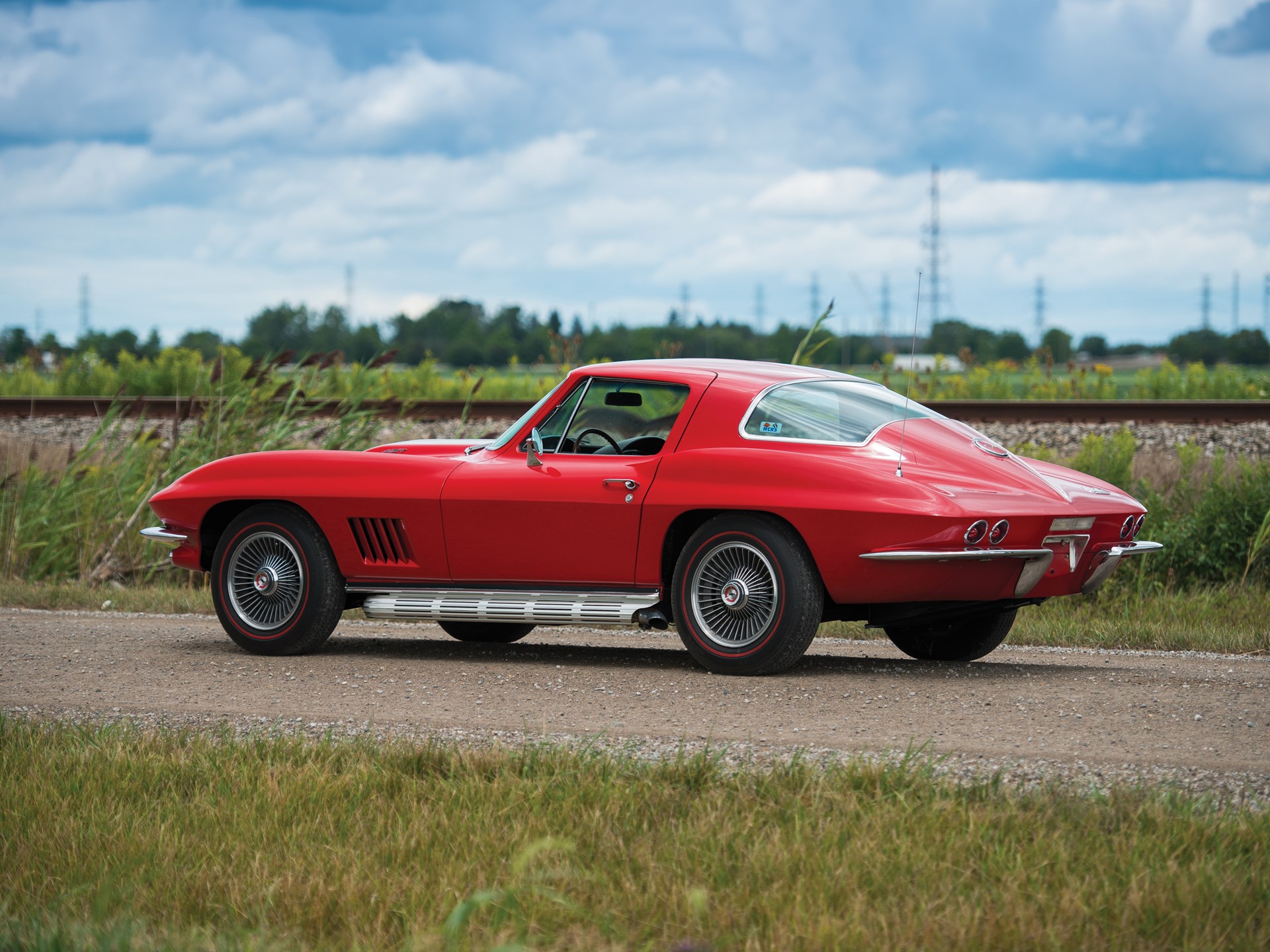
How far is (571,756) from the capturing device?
4621 mm

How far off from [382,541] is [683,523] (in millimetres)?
1622

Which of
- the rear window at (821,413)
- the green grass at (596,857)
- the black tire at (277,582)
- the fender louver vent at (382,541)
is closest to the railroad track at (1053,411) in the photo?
the black tire at (277,582)

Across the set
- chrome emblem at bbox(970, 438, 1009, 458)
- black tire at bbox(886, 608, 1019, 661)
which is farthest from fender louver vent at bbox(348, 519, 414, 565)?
chrome emblem at bbox(970, 438, 1009, 458)

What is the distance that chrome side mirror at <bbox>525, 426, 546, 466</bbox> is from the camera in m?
6.77

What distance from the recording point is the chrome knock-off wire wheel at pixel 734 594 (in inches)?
243

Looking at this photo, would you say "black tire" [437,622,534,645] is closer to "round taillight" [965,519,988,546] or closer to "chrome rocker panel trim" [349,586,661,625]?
"chrome rocker panel trim" [349,586,661,625]

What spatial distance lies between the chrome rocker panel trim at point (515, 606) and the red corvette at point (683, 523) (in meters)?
0.01

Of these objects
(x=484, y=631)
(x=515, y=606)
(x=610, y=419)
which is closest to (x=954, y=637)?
(x=610, y=419)

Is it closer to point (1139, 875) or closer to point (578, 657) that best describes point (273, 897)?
point (1139, 875)

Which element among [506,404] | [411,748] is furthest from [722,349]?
[411,748]

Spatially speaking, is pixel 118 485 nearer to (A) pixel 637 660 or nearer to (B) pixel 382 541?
(B) pixel 382 541

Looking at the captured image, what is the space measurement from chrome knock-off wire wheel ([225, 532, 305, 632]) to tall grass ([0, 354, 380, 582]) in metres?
4.25

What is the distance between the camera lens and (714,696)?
19.4 feet

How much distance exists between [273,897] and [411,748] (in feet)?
4.20
